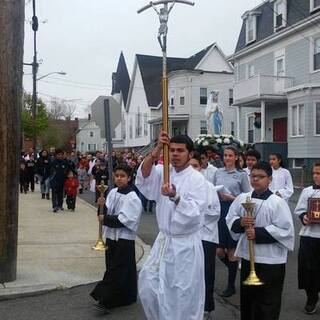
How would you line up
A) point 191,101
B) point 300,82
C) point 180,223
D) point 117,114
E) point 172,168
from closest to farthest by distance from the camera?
point 180,223, point 172,168, point 117,114, point 300,82, point 191,101

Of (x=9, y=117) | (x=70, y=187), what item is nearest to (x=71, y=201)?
(x=70, y=187)

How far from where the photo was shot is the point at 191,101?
1757 inches

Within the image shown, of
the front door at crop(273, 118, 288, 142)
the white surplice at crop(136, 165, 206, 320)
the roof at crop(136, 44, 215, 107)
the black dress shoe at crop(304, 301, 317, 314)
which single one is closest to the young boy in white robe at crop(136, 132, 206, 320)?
the white surplice at crop(136, 165, 206, 320)

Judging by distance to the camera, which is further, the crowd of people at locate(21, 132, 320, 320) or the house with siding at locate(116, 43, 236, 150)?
the house with siding at locate(116, 43, 236, 150)

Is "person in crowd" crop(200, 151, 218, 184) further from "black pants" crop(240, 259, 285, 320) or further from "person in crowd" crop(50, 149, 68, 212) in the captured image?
"person in crowd" crop(50, 149, 68, 212)

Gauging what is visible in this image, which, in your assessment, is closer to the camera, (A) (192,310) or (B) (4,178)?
(A) (192,310)

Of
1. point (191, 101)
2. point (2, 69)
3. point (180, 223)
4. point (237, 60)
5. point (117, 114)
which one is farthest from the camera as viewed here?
point (191, 101)

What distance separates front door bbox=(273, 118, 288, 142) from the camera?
3042 centimetres

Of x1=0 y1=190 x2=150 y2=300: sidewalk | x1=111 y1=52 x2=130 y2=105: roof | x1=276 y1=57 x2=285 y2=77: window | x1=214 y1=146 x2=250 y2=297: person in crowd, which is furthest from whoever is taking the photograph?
x1=111 y1=52 x2=130 y2=105: roof

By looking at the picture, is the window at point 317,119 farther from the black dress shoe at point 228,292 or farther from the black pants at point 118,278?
the black pants at point 118,278

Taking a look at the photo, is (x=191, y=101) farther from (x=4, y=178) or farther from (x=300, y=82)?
(x=4, y=178)

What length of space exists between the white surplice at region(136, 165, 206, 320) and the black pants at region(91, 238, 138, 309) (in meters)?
1.59

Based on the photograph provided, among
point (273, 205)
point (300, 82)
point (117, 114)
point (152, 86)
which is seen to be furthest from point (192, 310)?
point (152, 86)

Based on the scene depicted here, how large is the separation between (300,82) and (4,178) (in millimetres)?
23184
